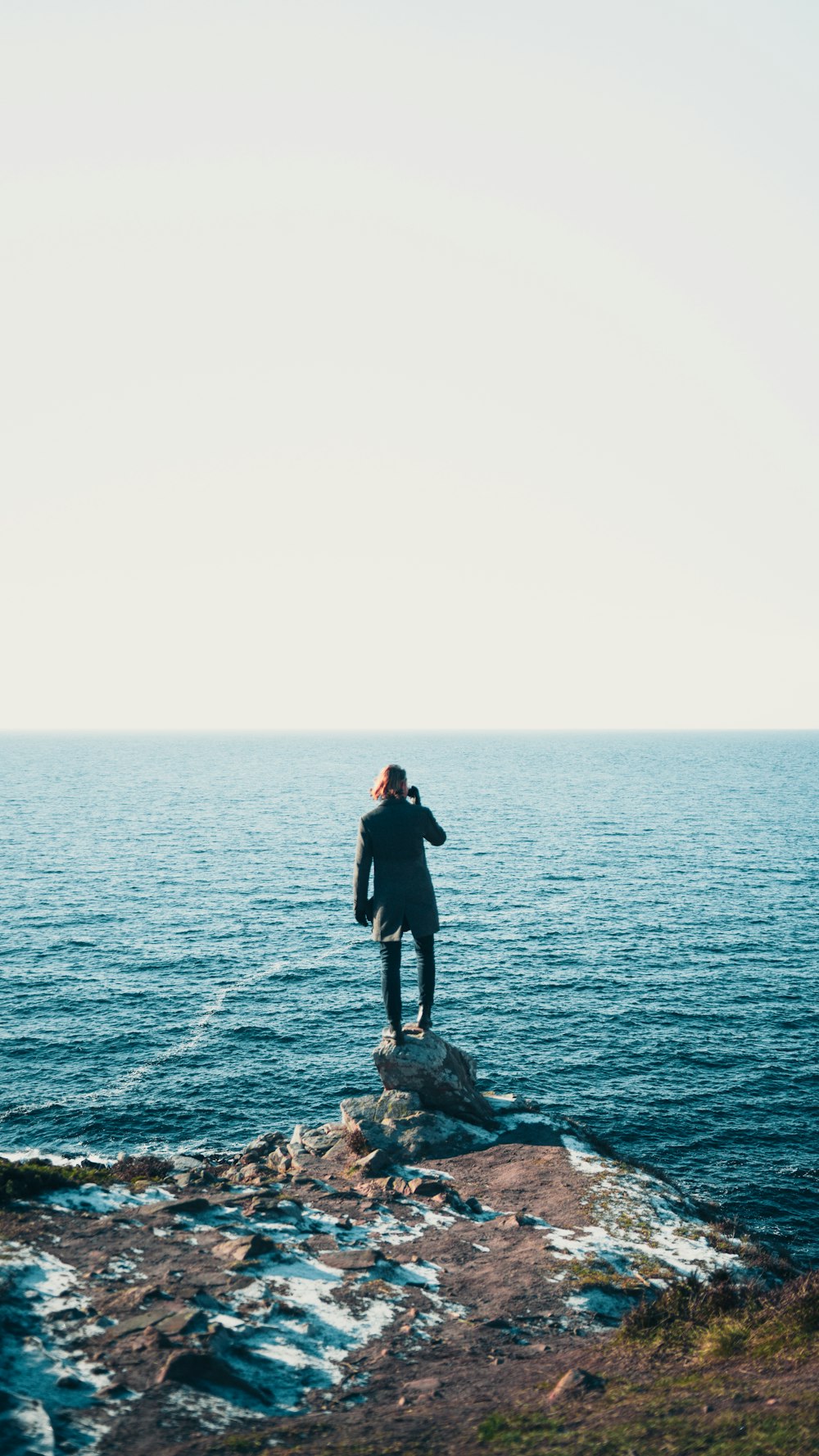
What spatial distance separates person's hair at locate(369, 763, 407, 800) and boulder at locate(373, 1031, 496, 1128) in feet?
21.0

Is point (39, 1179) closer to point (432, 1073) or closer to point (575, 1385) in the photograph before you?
point (432, 1073)

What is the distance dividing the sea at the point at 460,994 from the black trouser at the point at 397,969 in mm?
12244

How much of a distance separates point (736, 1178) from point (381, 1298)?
20.4 m

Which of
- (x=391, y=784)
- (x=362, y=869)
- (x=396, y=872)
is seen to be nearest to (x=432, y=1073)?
(x=396, y=872)

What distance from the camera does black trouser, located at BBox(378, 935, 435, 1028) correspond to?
16.4 meters

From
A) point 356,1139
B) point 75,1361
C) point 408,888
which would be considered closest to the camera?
point 75,1361

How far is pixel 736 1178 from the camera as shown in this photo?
92.1ft

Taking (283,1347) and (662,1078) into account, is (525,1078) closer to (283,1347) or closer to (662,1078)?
(662,1078)

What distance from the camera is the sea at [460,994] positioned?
31.0 m

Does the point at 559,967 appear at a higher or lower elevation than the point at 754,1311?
lower

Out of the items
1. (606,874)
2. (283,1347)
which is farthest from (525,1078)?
(606,874)

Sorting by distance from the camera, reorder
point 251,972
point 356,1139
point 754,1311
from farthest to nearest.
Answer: point 251,972 < point 356,1139 < point 754,1311

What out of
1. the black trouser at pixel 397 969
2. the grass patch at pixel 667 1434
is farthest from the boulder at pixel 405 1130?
the grass patch at pixel 667 1434

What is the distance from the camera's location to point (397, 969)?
17.0m
